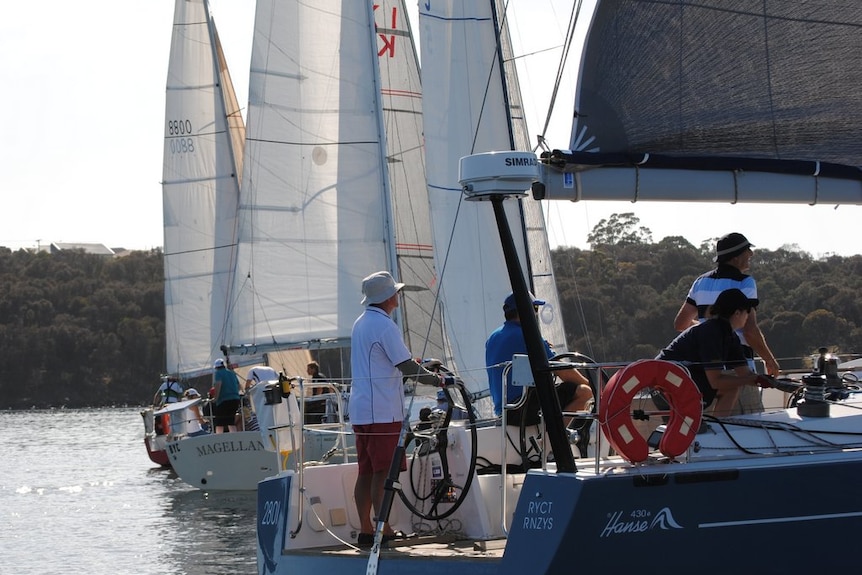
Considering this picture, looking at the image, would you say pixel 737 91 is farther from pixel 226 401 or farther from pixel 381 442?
pixel 226 401

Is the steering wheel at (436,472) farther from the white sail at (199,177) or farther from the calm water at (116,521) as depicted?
the white sail at (199,177)

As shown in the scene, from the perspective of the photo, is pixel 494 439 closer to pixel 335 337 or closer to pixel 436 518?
pixel 436 518

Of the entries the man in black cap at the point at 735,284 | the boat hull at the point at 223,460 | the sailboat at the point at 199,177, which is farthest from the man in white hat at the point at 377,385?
the sailboat at the point at 199,177

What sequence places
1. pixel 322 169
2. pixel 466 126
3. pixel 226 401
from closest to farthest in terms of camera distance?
pixel 466 126 < pixel 226 401 < pixel 322 169

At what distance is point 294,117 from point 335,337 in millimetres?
4063

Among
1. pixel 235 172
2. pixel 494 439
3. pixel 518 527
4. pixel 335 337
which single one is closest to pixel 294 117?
pixel 335 337

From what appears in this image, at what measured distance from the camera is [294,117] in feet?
84.8

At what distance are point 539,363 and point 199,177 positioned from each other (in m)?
28.8

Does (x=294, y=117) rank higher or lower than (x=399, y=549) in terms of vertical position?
higher

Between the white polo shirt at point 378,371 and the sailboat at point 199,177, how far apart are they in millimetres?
26931

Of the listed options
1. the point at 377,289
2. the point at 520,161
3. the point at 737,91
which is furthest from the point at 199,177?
the point at 520,161

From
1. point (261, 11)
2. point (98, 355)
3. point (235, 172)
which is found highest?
point (261, 11)

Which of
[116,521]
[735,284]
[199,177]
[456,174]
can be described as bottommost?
[116,521]

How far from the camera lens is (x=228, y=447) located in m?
21.2
